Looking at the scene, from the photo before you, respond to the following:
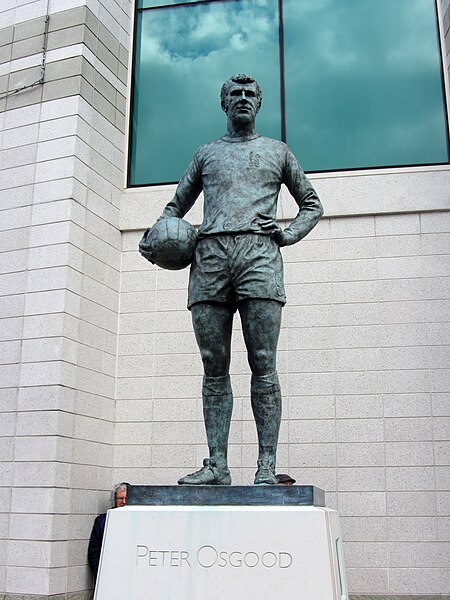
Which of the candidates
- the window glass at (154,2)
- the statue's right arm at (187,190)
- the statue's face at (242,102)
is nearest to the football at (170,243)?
the statue's right arm at (187,190)

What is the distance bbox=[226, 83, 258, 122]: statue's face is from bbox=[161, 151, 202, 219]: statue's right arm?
0.38 m

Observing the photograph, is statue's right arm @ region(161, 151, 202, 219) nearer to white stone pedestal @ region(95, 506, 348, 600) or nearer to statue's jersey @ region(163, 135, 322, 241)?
statue's jersey @ region(163, 135, 322, 241)

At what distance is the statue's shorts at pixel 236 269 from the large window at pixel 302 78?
5462 millimetres

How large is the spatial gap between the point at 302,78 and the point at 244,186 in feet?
20.2

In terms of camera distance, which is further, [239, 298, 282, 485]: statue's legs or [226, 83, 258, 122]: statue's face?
[226, 83, 258, 122]: statue's face

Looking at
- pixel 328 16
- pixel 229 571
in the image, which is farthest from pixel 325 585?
pixel 328 16

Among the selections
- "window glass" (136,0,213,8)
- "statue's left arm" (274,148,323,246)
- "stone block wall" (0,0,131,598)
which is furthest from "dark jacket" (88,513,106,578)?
"window glass" (136,0,213,8)

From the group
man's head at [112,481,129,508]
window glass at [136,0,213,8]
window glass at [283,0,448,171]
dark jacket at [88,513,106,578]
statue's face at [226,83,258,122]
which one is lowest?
dark jacket at [88,513,106,578]

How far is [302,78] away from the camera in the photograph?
33.5 feet

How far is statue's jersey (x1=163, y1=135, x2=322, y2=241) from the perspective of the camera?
4.53 meters

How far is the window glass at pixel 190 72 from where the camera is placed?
10.2 metres

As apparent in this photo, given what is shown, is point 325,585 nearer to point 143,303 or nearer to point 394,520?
point 394,520

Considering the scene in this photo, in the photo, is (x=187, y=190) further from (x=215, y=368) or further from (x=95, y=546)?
(x=95, y=546)

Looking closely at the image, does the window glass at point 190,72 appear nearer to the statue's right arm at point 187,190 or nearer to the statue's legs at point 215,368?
the statue's right arm at point 187,190
